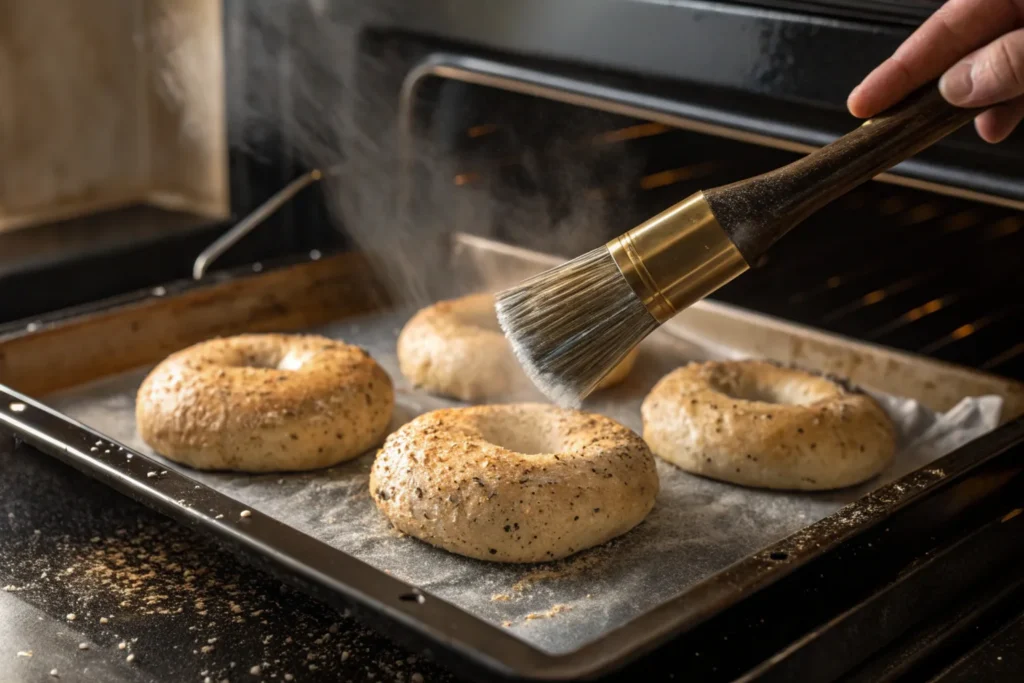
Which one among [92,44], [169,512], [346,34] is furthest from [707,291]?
[92,44]

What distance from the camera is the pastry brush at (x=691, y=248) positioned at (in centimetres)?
135

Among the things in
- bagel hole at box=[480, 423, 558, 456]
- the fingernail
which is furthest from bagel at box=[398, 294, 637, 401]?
the fingernail

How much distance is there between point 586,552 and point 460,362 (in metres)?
0.61

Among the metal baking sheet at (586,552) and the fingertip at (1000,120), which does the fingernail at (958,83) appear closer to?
the fingertip at (1000,120)

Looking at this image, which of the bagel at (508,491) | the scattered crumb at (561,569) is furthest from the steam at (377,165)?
the scattered crumb at (561,569)

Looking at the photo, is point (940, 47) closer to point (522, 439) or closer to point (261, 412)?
point (522, 439)

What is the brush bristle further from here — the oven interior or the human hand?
the oven interior

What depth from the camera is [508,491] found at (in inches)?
65.2

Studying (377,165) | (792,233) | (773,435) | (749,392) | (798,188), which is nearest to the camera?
(798,188)

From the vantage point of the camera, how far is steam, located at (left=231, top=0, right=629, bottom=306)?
2.62 metres

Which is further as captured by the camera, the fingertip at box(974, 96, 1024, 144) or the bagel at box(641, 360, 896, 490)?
the bagel at box(641, 360, 896, 490)

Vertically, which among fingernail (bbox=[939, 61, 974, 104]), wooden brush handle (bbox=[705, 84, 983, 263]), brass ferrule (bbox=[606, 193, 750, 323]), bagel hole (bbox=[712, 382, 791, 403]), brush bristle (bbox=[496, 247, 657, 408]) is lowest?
bagel hole (bbox=[712, 382, 791, 403])

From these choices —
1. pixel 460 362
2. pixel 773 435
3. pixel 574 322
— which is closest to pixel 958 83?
pixel 574 322

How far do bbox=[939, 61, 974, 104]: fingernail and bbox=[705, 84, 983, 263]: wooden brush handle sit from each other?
7cm
